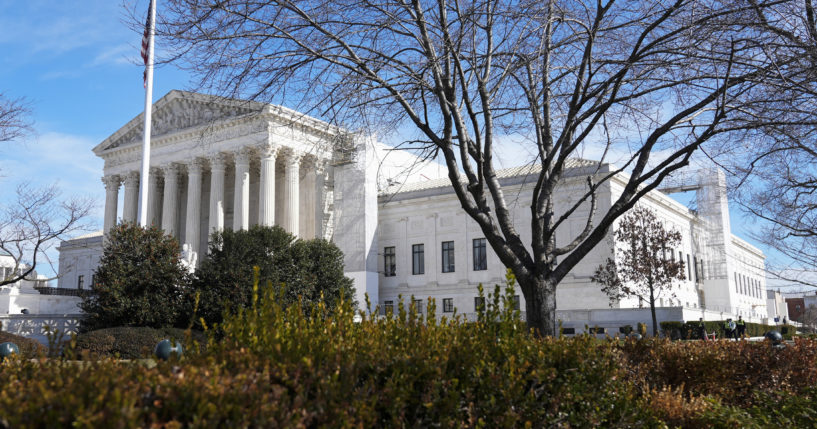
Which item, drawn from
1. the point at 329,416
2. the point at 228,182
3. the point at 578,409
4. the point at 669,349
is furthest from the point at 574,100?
the point at 228,182

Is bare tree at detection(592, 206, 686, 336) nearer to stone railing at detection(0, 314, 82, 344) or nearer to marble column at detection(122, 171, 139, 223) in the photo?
stone railing at detection(0, 314, 82, 344)

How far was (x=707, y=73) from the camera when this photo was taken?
361 inches

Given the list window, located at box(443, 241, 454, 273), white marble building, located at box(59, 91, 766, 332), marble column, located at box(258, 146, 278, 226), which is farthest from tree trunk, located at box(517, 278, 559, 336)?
window, located at box(443, 241, 454, 273)

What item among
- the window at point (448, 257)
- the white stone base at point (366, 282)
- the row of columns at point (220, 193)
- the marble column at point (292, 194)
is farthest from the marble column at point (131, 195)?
the window at point (448, 257)

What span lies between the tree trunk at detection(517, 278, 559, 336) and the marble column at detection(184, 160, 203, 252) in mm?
39954

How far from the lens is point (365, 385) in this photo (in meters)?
3.92

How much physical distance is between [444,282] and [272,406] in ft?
147

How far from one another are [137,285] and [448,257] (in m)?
28.6

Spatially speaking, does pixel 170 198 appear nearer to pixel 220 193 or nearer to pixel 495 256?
pixel 220 193

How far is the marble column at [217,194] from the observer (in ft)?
148

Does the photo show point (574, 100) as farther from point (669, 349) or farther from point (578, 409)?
point (578, 409)

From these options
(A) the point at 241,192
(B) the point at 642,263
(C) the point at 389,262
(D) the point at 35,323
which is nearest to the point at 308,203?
(A) the point at 241,192

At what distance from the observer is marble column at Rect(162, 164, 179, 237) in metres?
47.3

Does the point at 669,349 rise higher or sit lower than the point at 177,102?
lower
